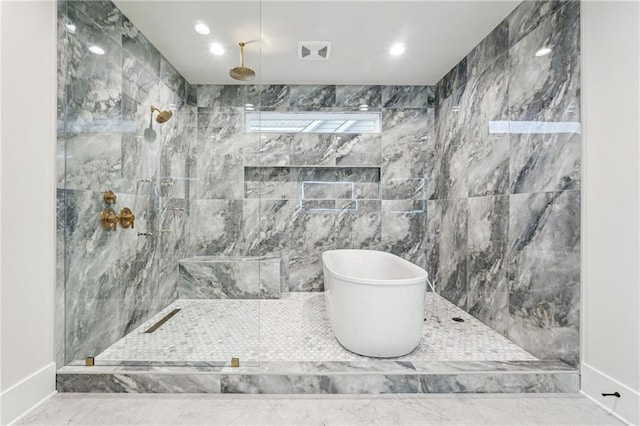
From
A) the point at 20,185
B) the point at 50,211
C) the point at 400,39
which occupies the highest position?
the point at 400,39

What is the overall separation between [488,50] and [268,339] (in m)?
3.26

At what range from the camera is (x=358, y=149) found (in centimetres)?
371

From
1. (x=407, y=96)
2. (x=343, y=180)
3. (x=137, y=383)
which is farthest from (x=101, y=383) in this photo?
(x=407, y=96)

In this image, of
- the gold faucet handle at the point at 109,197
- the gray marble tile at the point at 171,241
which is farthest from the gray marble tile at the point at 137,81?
the gray marble tile at the point at 171,241

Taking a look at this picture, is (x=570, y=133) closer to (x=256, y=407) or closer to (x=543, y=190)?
(x=543, y=190)

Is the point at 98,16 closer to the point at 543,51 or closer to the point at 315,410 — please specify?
the point at 315,410

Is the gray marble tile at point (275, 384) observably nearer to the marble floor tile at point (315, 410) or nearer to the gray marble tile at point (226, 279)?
the marble floor tile at point (315, 410)

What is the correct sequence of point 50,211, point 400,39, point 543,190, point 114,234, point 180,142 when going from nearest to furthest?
point 50,211, point 543,190, point 114,234, point 400,39, point 180,142

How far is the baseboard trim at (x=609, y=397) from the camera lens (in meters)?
1.42

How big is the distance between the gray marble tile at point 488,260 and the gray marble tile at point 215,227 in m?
2.61

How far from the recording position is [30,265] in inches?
61.2

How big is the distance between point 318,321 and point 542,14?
3.04m

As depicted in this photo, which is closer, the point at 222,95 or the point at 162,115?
the point at 162,115

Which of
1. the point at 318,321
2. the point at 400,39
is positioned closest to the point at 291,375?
the point at 318,321
